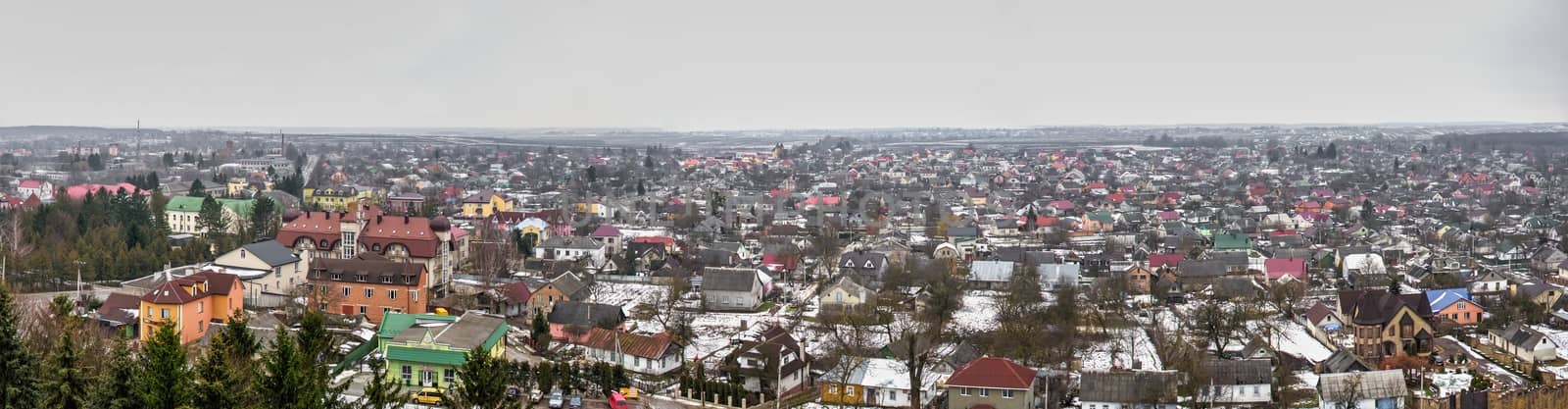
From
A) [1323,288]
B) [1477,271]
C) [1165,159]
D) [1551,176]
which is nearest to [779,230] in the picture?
[1323,288]

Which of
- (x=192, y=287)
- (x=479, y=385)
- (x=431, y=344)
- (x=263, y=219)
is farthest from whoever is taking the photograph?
(x=263, y=219)

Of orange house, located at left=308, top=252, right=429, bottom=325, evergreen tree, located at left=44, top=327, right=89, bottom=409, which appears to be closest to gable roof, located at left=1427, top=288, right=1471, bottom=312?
orange house, located at left=308, top=252, right=429, bottom=325

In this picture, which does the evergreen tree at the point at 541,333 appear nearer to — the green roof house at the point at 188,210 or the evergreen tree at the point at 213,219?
the evergreen tree at the point at 213,219

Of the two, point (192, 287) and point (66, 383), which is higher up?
point (66, 383)

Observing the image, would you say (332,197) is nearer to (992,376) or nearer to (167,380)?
(992,376)

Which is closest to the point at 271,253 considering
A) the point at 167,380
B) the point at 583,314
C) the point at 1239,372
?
the point at 583,314

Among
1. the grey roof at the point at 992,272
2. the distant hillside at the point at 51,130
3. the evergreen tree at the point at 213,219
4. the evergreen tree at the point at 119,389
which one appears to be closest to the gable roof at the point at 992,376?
the evergreen tree at the point at 119,389
